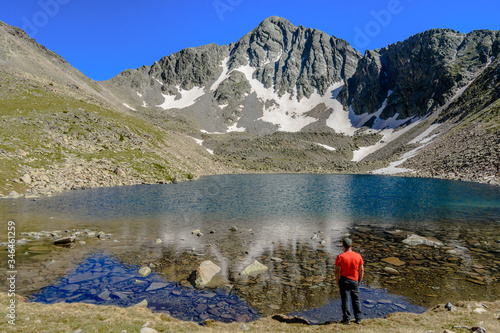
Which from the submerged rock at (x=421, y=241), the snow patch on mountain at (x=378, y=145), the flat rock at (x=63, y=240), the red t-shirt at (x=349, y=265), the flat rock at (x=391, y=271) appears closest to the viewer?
the red t-shirt at (x=349, y=265)

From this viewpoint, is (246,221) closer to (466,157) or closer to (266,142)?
(466,157)

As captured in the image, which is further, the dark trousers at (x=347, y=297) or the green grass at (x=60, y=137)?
the green grass at (x=60, y=137)

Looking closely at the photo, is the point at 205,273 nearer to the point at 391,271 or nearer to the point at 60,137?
the point at 391,271

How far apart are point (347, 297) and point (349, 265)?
1.14 m

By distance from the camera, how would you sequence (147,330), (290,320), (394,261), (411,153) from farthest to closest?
(411,153) → (394,261) → (290,320) → (147,330)

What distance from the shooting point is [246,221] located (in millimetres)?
30766

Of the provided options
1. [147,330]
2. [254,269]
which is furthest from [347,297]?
[147,330]

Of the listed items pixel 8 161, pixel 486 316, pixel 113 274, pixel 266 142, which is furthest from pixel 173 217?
pixel 266 142

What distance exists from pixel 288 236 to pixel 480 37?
251016 mm

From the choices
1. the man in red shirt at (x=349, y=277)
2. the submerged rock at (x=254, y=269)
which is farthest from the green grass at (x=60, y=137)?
the man in red shirt at (x=349, y=277)

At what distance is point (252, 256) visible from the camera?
1880 cm

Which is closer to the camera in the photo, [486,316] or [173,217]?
[486,316]

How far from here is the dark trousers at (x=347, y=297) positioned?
34.1 ft

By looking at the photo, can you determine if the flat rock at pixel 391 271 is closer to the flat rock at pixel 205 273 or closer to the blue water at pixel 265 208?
the flat rock at pixel 205 273
